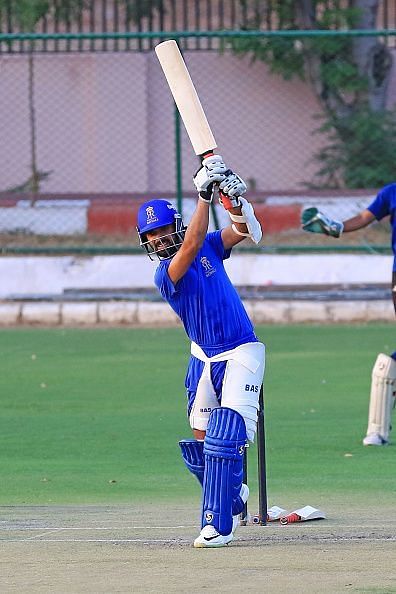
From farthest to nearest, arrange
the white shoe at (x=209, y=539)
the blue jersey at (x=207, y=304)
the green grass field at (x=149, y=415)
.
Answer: the green grass field at (x=149, y=415), the blue jersey at (x=207, y=304), the white shoe at (x=209, y=539)

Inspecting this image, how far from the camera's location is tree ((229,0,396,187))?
20.2 metres

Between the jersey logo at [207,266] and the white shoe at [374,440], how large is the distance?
3.34 meters

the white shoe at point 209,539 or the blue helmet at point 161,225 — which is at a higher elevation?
the blue helmet at point 161,225

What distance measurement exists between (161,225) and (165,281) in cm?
27

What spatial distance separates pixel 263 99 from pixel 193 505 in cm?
1500

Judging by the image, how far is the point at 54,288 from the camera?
58.2 feet

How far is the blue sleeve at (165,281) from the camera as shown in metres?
7.21

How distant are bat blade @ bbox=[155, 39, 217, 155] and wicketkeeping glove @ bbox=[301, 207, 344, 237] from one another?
3.26 metres

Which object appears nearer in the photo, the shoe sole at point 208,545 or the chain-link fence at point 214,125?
the shoe sole at point 208,545

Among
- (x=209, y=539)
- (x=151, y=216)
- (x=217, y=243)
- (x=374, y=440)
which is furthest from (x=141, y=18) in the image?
(x=209, y=539)

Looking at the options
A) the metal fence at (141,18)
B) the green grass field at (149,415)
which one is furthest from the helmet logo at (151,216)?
the metal fence at (141,18)

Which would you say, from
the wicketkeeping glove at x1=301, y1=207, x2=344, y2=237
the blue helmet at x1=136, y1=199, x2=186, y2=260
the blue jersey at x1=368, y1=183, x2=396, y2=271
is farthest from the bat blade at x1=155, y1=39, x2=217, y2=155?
the blue jersey at x1=368, y1=183, x2=396, y2=271

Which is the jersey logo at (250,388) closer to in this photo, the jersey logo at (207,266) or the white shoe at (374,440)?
the jersey logo at (207,266)

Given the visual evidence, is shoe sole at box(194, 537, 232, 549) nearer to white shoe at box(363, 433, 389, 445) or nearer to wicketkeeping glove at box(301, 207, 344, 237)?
white shoe at box(363, 433, 389, 445)
